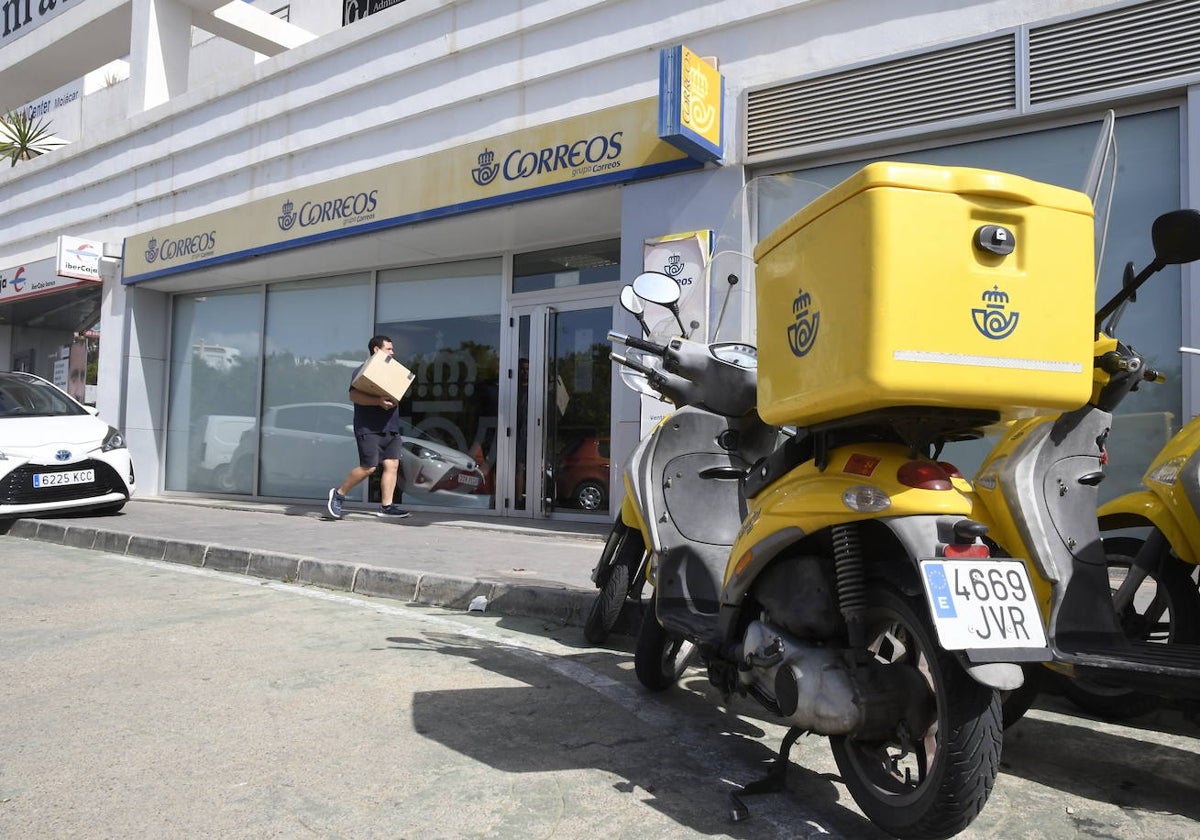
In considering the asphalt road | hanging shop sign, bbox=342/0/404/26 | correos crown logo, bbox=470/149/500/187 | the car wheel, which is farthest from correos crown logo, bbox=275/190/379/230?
the asphalt road

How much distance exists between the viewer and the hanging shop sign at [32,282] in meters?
13.4

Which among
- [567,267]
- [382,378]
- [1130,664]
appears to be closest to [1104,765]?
[1130,664]

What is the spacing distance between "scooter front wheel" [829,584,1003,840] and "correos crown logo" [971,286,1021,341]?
0.67m

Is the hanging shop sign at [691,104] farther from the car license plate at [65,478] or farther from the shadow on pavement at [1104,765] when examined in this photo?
the car license plate at [65,478]

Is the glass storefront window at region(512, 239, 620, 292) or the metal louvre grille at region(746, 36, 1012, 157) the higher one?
the metal louvre grille at region(746, 36, 1012, 157)

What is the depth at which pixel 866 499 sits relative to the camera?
2.16 meters

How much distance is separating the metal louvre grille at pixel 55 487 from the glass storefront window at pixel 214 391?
Result: 3.58 metres

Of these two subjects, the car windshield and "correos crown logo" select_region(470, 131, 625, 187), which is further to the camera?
the car windshield

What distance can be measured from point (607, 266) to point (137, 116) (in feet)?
26.4

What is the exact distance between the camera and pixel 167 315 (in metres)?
13.5

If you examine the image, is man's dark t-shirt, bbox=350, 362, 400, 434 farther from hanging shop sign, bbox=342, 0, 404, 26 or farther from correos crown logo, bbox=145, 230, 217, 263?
hanging shop sign, bbox=342, 0, 404, 26

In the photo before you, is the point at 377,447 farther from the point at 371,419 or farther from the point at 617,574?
the point at 617,574

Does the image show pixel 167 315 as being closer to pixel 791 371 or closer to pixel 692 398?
pixel 692 398

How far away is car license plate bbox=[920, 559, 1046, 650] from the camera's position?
1908 mm
